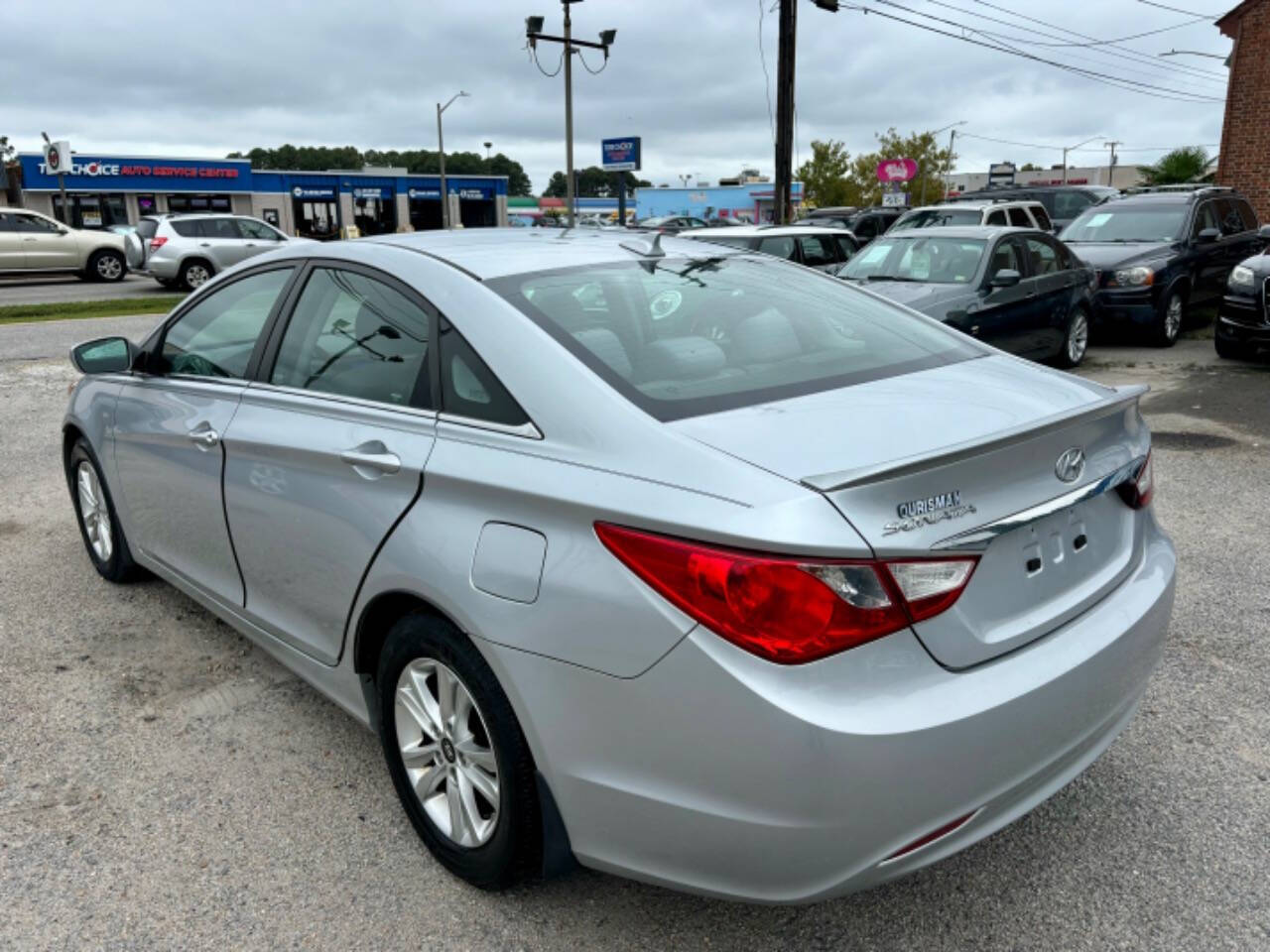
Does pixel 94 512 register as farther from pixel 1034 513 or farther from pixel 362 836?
pixel 1034 513

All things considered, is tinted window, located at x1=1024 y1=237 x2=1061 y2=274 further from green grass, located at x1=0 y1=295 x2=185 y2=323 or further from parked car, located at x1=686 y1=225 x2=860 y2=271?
green grass, located at x1=0 y1=295 x2=185 y2=323

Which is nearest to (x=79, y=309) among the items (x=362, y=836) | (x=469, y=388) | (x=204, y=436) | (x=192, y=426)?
(x=192, y=426)

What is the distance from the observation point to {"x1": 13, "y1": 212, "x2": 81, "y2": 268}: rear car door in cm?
2341

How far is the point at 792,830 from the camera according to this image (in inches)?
74.9

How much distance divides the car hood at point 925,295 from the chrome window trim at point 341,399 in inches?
248

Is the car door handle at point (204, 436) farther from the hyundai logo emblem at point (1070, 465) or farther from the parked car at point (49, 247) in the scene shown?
the parked car at point (49, 247)

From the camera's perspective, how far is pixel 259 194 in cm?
5291

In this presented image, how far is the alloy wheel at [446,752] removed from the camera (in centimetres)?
244

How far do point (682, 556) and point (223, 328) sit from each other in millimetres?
2539

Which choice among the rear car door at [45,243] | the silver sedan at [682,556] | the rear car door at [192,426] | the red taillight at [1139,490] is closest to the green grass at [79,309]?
the rear car door at [45,243]

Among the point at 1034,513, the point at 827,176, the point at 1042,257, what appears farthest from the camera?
the point at 827,176

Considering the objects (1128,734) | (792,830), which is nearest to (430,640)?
(792,830)

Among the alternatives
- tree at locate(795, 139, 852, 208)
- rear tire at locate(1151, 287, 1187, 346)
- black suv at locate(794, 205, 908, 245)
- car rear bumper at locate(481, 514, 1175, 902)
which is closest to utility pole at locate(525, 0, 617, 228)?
black suv at locate(794, 205, 908, 245)

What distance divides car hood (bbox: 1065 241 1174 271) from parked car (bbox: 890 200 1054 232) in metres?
1.91
